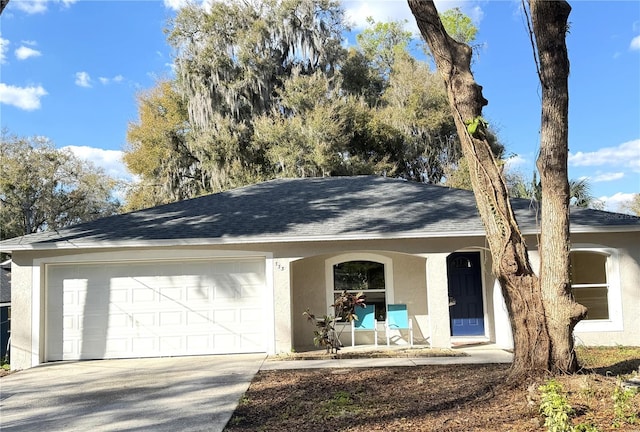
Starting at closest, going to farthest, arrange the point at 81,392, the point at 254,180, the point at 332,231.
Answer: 1. the point at 81,392
2. the point at 332,231
3. the point at 254,180

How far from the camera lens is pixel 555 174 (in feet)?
19.0

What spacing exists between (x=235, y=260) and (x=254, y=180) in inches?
478

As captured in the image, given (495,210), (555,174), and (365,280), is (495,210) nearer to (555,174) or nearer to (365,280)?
(555,174)

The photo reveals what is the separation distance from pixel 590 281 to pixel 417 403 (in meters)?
8.81

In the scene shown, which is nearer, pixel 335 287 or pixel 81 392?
pixel 81 392

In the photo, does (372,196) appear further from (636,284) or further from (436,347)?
(636,284)

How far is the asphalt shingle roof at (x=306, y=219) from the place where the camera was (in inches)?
385

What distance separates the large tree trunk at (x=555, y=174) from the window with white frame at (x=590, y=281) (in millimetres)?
7321

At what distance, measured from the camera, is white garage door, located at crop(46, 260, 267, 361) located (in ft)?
33.2

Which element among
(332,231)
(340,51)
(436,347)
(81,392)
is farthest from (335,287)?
(340,51)

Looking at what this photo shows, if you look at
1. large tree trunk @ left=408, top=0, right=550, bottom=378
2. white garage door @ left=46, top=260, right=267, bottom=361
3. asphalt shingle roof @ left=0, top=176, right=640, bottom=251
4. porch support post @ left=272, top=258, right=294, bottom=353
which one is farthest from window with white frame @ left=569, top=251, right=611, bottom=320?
white garage door @ left=46, top=260, right=267, bottom=361

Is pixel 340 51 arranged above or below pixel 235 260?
above

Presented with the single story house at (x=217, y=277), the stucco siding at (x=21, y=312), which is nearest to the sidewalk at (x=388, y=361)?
the single story house at (x=217, y=277)

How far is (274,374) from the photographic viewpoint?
782 centimetres
